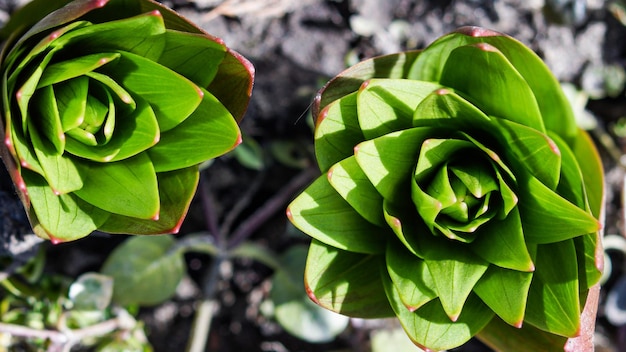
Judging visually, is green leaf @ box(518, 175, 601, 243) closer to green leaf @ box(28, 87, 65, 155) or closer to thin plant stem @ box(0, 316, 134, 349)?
green leaf @ box(28, 87, 65, 155)

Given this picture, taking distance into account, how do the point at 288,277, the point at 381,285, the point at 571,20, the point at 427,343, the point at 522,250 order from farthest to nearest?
the point at 571,20
the point at 288,277
the point at 381,285
the point at 427,343
the point at 522,250

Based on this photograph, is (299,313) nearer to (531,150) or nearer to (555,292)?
(555,292)

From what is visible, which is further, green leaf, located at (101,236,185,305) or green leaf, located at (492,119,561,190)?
green leaf, located at (101,236,185,305)

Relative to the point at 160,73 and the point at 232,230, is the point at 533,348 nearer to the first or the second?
the point at 160,73

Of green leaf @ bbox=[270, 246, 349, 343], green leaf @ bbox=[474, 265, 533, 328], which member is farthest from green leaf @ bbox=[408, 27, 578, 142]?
green leaf @ bbox=[270, 246, 349, 343]

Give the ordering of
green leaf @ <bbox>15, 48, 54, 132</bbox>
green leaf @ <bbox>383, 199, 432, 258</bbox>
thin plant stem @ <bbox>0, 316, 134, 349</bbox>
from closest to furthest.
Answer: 1. green leaf @ <bbox>15, 48, 54, 132</bbox>
2. green leaf @ <bbox>383, 199, 432, 258</bbox>
3. thin plant stem @ <bbox>0, 316, 134, 349</bbox>

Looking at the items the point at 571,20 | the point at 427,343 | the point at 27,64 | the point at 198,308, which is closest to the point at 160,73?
the point at 27,64

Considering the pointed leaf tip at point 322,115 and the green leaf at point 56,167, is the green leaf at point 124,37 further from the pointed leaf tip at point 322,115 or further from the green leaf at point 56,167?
the pointed leaf tip at point 322,115
